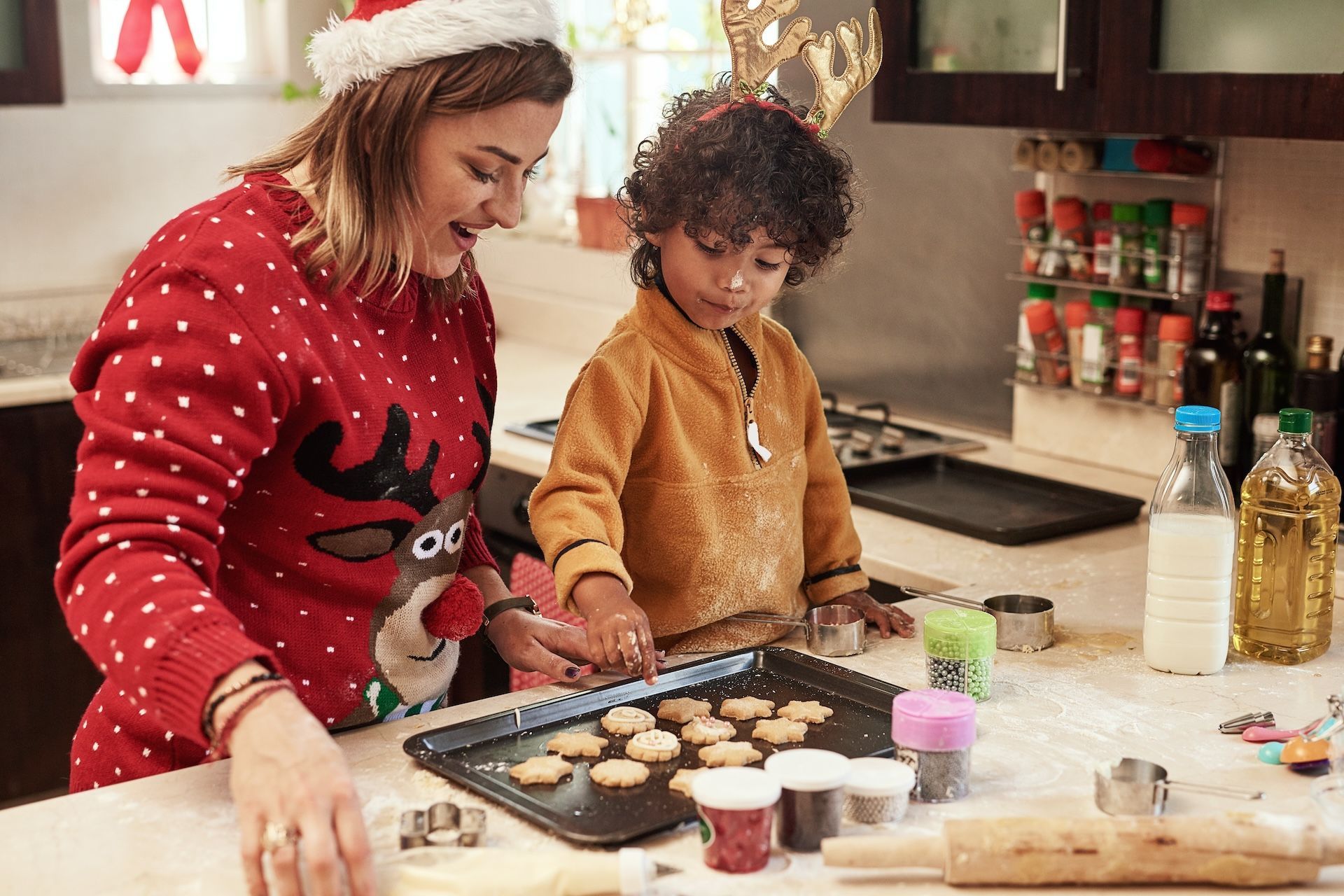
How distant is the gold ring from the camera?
97cm

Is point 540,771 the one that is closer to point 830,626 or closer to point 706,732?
point 706,732

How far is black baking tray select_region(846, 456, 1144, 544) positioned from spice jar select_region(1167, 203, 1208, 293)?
35cm

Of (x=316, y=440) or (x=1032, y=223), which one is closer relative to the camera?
(x=316, y=440)

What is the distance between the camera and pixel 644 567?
1619 mm

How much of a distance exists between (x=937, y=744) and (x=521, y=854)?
13.8 inches

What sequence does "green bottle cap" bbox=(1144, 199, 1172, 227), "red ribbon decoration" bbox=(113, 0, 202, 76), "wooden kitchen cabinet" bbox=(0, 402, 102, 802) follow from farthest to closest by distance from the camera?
"red ribbon decoration" bbox=(113, 0, 202, 76)
"wooden kitchen cabinet" bbox=(0, 402, 102, 802)
"green bottle cap" bbox=(1144, 199, 1172, 227)

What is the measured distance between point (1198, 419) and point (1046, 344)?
1068 millimetres

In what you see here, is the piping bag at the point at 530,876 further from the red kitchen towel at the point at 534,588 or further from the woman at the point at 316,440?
the red kitchen towel at the point at 534,588

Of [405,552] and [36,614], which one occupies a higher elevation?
[405,552]

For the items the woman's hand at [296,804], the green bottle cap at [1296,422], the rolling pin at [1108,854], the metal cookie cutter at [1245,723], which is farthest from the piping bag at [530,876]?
the green bottle cap at [1296,422]

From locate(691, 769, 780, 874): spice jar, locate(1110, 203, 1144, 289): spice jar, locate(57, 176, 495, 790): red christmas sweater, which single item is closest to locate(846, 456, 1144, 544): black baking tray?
locate(1110, 203, 1144, 289): spice jar

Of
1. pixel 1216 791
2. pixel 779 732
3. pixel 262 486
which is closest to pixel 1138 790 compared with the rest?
pixel 1216 791

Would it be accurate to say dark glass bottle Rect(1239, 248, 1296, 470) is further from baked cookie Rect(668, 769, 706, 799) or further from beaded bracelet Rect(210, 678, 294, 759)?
beaded bracelet Rect(210, 678, 294, 759)

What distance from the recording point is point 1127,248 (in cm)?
234
